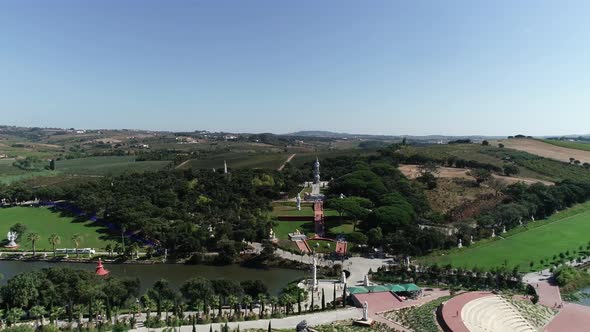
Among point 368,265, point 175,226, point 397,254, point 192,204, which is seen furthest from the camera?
point 192,204

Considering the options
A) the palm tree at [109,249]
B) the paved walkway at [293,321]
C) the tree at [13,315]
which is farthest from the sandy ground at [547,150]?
the tree at [13,315]

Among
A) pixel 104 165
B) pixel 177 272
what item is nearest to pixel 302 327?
pixel 177 272

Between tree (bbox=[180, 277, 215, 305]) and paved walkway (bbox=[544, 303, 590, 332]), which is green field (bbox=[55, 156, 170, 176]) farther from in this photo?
paved walkway (bbox=[544, 303, 590, 332])

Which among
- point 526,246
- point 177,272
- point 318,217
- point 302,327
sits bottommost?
point 177,272

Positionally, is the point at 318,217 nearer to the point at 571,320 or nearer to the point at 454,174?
the point at 571,320

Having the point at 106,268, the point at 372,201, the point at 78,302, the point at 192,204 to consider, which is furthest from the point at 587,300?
the point at 192,204

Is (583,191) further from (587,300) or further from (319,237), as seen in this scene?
(319,237)

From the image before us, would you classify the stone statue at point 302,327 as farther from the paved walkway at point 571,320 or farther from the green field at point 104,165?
the green field at point 104,165

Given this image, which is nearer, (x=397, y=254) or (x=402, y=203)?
(x=397, y=254)
